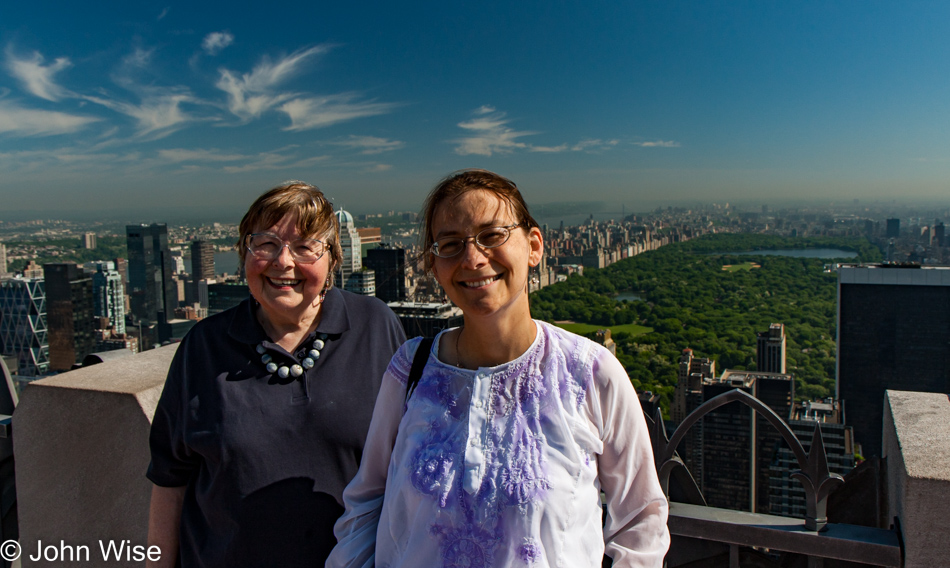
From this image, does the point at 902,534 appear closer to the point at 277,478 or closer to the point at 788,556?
the point at 788,556

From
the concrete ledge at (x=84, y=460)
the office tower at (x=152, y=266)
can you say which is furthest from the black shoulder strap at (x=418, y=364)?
the office tower at (x=152, y=266)

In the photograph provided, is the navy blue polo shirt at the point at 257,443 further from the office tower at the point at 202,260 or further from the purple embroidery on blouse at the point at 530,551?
the office tower at the point at 202,260

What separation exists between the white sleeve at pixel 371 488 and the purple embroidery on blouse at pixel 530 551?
10.8 inches

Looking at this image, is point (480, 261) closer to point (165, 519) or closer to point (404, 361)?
point (404, 361)

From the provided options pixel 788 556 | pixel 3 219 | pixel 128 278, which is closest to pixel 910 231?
pixel 788 556

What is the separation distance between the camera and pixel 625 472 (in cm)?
91

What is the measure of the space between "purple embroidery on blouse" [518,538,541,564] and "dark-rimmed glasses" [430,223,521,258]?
0.44m

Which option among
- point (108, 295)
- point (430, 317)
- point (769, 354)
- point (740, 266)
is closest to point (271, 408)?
point (430, 317)

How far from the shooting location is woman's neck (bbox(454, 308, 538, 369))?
3.18ft

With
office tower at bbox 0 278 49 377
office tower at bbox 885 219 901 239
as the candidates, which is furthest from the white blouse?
office tower at bbox 885 219 901 239

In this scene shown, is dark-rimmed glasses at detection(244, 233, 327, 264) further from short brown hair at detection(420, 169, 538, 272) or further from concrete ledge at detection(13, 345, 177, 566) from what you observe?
concrete ledge at detection(13, 345, 177, 566)

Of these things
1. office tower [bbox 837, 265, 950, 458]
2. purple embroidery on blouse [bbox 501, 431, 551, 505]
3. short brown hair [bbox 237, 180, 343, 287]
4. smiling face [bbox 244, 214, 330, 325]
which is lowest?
office tower [bbox 837, 265, 950, 458]

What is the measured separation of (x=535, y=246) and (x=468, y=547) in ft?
1.63

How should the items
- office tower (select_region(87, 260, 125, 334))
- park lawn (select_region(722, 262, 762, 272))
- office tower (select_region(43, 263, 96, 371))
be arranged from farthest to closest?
park lawn (select_region(722, 262, 762, 272)) → office tower (select_region(87, 260, 125, 334)) → office tower (select_region(43, 263, 96, 371))
